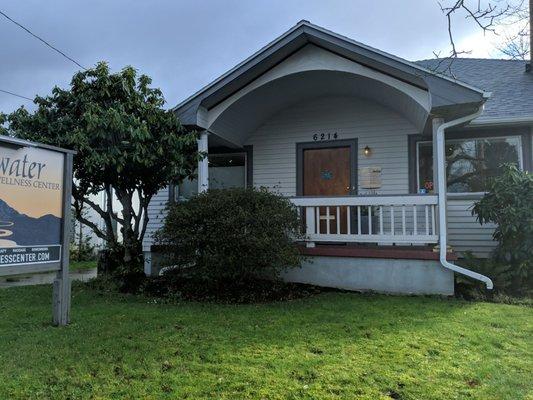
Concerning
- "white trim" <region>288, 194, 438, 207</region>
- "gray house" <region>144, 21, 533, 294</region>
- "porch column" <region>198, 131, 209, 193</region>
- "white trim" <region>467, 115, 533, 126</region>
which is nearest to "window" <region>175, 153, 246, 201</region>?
"gray house" <region>144, 21, 533, 294</region>

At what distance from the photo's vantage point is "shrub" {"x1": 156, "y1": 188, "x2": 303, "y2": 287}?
6426mm

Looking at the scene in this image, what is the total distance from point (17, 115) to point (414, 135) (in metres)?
7.33

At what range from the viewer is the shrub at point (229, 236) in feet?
21.1

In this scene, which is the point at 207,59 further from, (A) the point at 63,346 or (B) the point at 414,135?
(A) the point at 63,346

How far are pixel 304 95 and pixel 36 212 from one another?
20.0 ft

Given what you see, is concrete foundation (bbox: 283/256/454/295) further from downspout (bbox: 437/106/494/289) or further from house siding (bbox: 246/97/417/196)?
house siding (bbox: 246/97/417/196)

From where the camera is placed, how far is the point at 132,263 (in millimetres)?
8508

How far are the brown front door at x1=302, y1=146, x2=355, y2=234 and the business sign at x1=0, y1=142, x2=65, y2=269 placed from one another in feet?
18.8

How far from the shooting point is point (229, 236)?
6.38m

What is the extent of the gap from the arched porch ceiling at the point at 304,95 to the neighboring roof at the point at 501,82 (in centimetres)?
75

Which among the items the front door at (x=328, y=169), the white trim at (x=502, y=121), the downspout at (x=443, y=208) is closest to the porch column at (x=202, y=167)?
the front door at (x=328, y=169)

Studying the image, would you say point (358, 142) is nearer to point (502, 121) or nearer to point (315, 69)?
point (315, 69)

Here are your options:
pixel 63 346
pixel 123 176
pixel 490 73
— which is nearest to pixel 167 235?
pixel 123 176

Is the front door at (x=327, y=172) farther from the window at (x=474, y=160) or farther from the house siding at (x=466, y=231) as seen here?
the house siding at (x=466, y=231)
